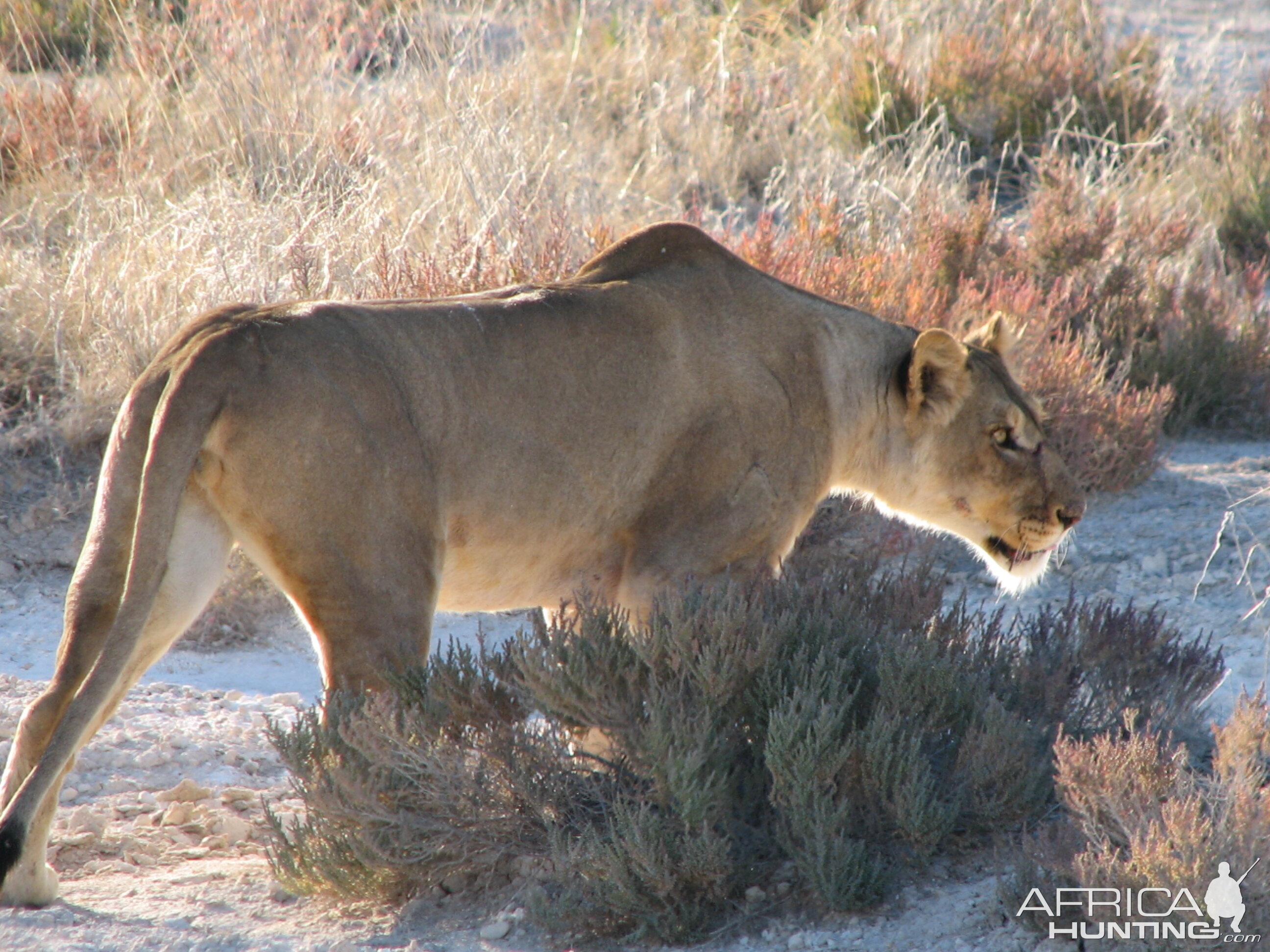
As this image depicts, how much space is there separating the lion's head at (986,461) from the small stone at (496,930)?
2405mm

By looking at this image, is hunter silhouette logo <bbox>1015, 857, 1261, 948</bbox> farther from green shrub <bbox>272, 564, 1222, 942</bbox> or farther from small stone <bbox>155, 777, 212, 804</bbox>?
small stone <bbox>155, 777, 212, 804</bbox>

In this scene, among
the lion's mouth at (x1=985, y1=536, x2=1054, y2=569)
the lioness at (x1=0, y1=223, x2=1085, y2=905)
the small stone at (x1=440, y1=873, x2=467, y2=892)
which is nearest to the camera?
the lioness at (x1=0, y1=223, x2=1085, y2=905)

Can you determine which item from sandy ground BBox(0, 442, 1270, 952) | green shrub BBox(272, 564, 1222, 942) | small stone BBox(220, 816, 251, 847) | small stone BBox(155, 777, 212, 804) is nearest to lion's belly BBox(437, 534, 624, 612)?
green shrub BBox(272, 564, 1222, 942)

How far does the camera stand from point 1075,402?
7059mm

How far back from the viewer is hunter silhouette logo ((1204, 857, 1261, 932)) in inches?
110

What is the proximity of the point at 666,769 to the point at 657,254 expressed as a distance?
2.08m

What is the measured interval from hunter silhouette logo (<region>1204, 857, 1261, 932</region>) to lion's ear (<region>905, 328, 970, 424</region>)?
238 centimetres

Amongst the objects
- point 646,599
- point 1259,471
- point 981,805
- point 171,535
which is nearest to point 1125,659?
point 981,805

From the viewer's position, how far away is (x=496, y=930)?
3.41 meters

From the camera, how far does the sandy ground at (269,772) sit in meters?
3.33

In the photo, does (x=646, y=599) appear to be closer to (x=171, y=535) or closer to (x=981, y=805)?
(x=981, y=805)

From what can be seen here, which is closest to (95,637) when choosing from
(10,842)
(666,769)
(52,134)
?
(10,842)

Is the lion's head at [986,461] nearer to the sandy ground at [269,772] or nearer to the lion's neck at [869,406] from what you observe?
the lion's neck at [869,406]

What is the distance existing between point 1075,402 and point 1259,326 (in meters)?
2.07
